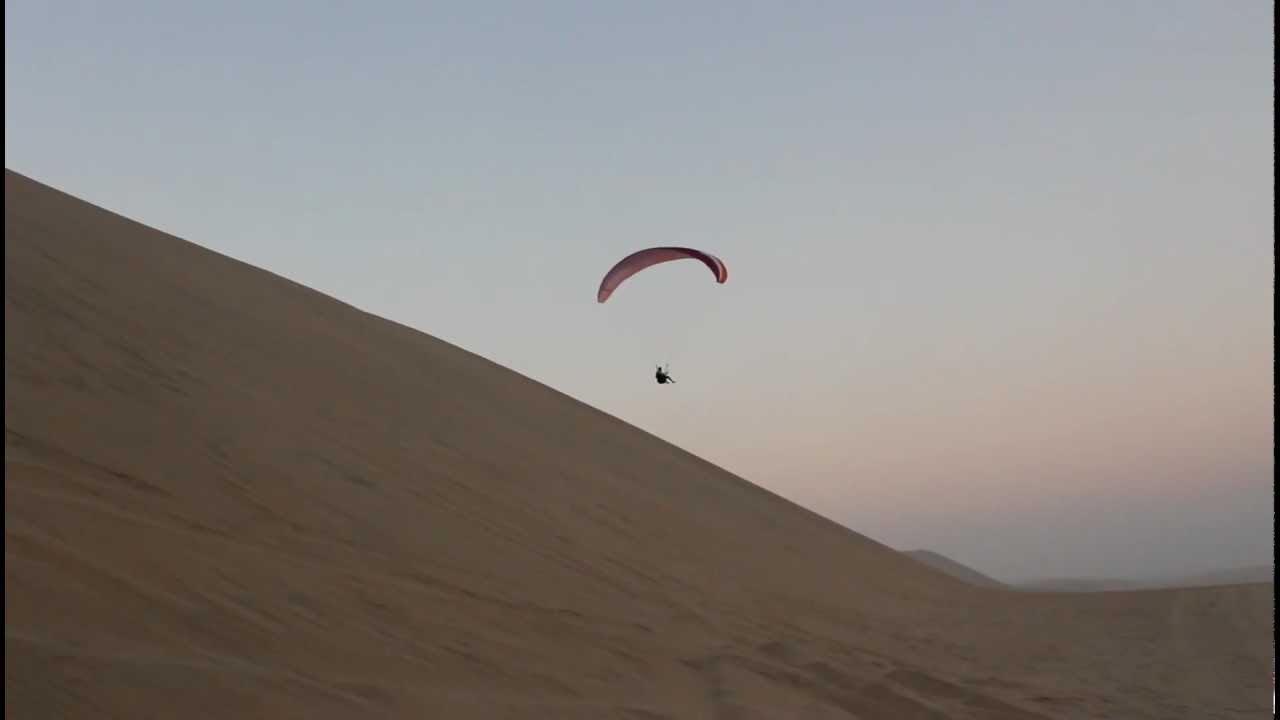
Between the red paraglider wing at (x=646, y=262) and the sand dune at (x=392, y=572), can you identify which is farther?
the red paraglider wing at (x=646, y=262)

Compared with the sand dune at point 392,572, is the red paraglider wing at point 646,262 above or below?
above

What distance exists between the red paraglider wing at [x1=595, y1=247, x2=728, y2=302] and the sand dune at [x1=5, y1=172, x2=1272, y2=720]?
179cm

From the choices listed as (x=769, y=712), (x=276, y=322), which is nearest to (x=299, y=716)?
(x=769, y=712)

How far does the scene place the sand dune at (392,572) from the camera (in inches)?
169

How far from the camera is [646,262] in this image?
13.1m

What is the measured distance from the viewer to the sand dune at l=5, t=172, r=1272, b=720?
4.30 metres

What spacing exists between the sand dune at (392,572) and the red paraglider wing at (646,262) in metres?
1.79

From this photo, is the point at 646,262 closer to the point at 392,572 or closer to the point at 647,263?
the point at 647,263

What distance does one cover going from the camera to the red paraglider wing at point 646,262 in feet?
42.8

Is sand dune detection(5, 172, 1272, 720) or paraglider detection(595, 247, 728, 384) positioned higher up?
paraglider detection(595, 247, 728, 384)

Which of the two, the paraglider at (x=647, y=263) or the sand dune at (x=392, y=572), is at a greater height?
the paraglider at (x=647, y=263)

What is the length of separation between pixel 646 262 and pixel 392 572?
7546 mm

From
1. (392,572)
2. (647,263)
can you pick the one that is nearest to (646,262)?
(647,263)

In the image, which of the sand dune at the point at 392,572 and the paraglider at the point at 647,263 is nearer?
the sand dune at the point at 392,572
